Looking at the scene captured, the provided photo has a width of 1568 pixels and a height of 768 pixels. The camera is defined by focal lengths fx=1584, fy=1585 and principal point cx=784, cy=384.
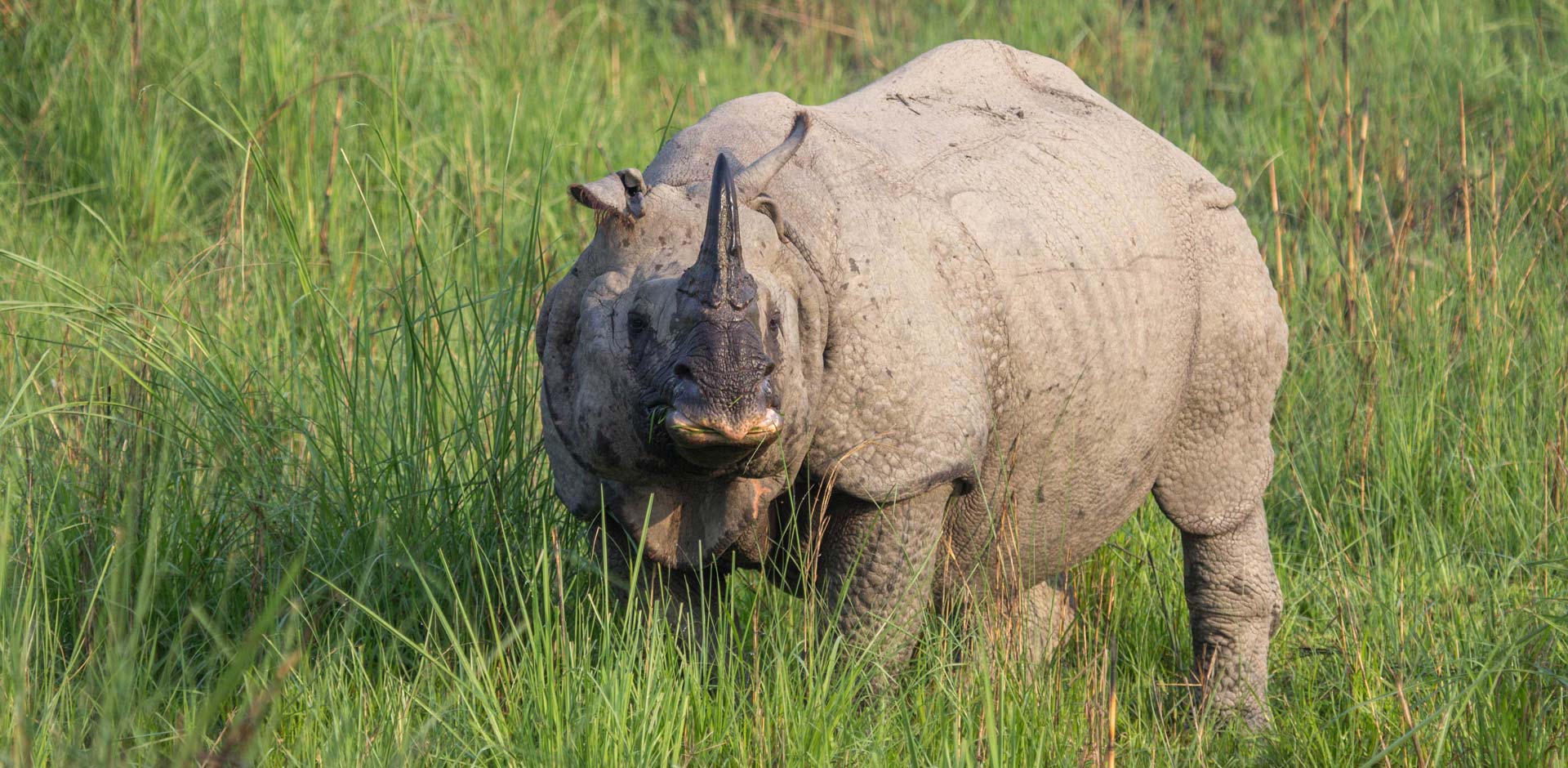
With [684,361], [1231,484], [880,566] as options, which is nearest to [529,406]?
[880,566]

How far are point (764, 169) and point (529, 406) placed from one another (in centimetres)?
133

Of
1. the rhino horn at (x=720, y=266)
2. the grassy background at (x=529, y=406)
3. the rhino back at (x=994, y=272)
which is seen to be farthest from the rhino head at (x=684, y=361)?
the grassy background at (x=529, y=406)

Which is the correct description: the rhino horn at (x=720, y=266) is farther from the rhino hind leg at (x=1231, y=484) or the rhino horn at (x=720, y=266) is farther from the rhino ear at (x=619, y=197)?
the rhino hind leg at (x=1231, y=484)

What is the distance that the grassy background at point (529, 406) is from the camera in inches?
116

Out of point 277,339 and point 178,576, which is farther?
point 277,339

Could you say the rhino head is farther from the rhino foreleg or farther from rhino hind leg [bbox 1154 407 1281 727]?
rhino hind leg [bbox 1154 407 1281 727]

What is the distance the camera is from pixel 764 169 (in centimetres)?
281

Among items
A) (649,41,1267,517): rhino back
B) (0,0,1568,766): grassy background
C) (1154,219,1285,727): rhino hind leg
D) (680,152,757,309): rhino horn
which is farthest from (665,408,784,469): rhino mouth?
(1154,219,1285,727): rhino hind leg

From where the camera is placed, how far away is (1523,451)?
14.7 feet

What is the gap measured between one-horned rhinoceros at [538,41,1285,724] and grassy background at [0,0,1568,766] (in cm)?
22

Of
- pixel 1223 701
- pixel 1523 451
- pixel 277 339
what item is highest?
pixel 277 339

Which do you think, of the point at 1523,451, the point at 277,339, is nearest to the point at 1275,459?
the point at 1523,451

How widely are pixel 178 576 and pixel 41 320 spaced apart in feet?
5.20

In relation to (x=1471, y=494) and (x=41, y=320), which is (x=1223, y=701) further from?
(x=41, y=320)
